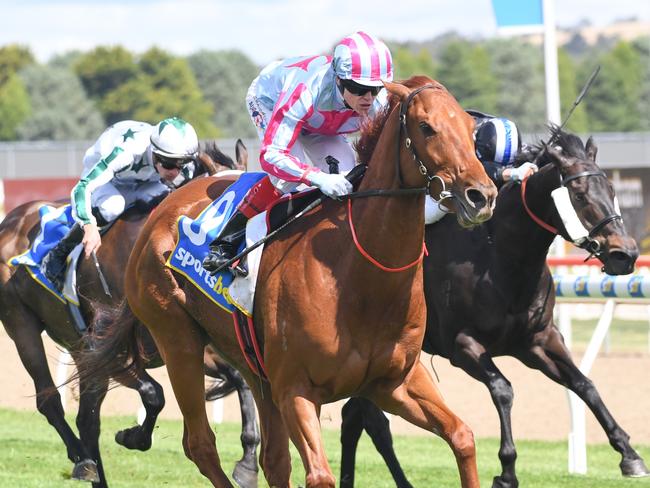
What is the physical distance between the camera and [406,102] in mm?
4371

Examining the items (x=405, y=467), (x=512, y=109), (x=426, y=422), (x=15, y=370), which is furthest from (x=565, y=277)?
(x=512, y=109)

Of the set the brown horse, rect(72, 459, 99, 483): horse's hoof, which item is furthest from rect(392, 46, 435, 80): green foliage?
rect(72, 459, 99, 483): horse's hoof

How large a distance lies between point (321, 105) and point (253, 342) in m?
0.95

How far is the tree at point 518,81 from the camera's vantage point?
80.5 meters

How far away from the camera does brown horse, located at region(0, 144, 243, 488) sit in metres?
6.49

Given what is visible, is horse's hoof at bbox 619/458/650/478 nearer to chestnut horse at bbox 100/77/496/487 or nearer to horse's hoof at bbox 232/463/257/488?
chestnut horse at bbox 100/77/496/487

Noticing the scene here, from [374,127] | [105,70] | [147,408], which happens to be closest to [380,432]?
[147,408]

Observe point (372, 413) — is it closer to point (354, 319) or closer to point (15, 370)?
point (354, 319)

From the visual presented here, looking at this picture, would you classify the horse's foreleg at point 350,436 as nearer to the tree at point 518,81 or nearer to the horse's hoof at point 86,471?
the horse's hoof at point 86,471

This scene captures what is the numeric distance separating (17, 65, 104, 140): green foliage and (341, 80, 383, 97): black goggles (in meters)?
63.1

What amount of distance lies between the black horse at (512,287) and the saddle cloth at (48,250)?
183cm

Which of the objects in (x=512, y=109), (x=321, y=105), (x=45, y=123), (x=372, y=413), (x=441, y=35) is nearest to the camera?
(x=321, y=105)

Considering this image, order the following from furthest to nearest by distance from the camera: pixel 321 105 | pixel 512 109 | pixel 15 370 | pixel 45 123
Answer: pixel 512 109
pixel 45 123
pixel 15 370
pixel 321 105

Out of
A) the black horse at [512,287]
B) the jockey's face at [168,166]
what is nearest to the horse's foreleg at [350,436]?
the black horse at [512,287]
